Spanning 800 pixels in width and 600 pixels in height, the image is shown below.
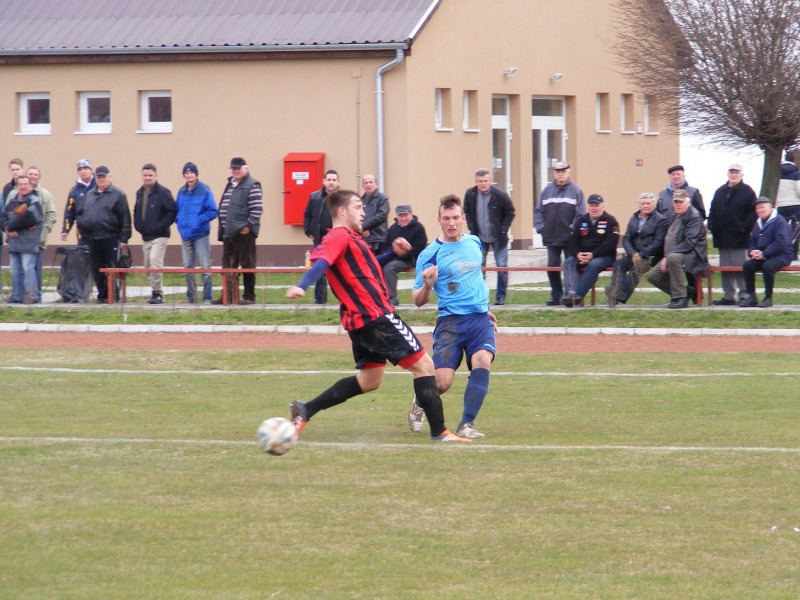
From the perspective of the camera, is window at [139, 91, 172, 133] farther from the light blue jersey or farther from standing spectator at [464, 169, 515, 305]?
the light blue jersey

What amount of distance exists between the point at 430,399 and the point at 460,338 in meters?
0.68

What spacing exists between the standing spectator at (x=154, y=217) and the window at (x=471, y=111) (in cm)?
951

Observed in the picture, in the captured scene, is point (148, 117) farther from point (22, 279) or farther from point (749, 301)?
point (749, 301)

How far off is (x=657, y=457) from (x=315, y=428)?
2.80 m

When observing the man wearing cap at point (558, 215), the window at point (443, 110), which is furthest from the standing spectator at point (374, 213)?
the window at point (443, 110)

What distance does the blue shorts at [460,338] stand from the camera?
9867mm

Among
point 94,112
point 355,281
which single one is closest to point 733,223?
point 355,281

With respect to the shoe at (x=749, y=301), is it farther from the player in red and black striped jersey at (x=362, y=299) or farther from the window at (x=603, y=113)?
the window at (x=603, y=113)

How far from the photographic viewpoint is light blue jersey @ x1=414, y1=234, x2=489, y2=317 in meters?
9.86

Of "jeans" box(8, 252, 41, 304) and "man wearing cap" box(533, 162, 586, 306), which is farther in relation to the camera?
"jeans" box(8, 252, 41, 304)

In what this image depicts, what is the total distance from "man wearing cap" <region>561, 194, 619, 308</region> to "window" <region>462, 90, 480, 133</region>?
9.88 metres

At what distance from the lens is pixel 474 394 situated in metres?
9.68

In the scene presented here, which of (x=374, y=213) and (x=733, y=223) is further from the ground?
(x=374, y=213)

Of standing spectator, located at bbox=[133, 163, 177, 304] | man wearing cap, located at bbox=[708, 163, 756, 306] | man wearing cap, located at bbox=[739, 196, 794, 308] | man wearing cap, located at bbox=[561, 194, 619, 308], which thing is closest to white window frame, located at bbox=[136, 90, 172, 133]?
standing spectator, located at bbox=[133, 163, 177, 304]
